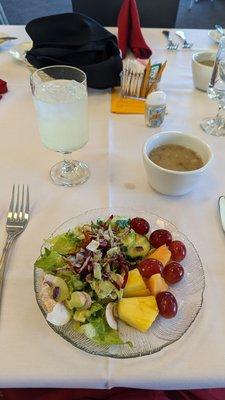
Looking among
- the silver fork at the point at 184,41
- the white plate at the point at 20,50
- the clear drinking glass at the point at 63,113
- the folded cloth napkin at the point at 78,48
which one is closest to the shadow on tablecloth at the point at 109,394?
the clear drinking glass at the point at 63,113

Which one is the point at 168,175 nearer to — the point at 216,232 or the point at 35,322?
the point at 216,232

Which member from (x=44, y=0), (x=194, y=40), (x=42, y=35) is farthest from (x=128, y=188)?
(x=44, y=0)

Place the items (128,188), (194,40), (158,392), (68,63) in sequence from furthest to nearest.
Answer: (194,40), (68,63), (128,188), (158,392)

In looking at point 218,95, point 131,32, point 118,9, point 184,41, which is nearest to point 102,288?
point 218,95

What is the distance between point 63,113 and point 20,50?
0.55m

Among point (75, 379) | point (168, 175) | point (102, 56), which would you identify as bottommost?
point (75, 379)

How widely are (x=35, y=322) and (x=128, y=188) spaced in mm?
307

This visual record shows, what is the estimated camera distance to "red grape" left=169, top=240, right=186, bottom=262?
0.48 meters

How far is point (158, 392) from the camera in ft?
1.76

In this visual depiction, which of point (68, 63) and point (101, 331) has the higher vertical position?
point (68, 63)

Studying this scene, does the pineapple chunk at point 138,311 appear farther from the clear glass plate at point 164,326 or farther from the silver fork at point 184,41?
the silver fork at point 184,41

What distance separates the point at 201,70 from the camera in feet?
2.87

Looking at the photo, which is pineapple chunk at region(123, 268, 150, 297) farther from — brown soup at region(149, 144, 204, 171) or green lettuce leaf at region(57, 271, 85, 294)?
brown soup at region(149, 144, 204, 171)

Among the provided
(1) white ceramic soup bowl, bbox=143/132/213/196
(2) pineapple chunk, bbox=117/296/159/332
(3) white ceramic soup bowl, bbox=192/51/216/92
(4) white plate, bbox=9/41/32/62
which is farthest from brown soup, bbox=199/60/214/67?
(2) pineapple chunk, bbox=117/296/159/332
